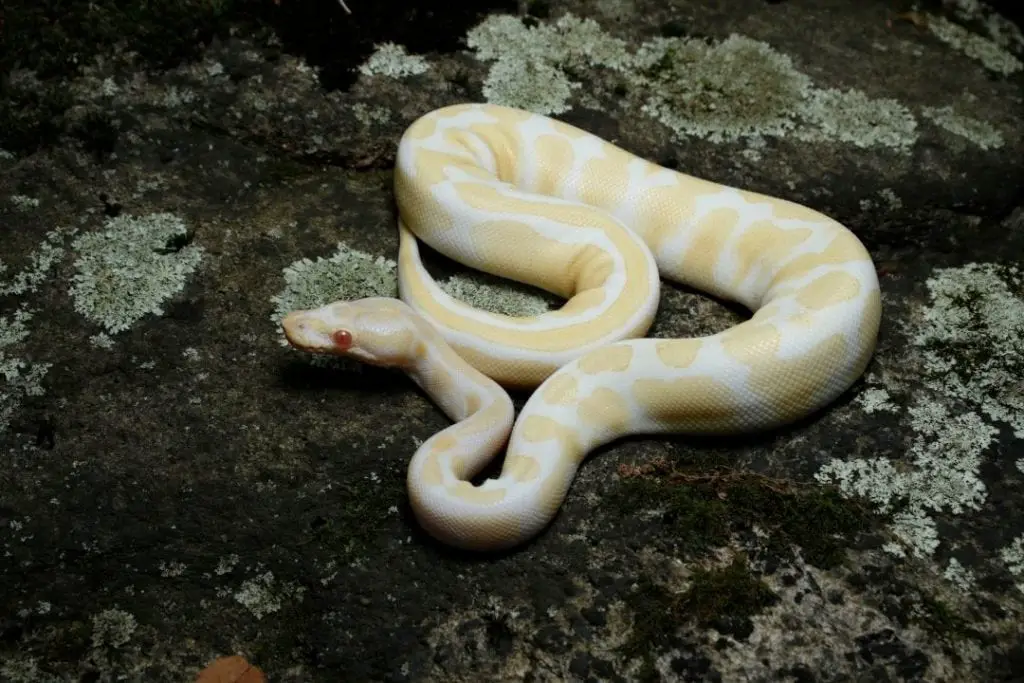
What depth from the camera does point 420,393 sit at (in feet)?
12.9

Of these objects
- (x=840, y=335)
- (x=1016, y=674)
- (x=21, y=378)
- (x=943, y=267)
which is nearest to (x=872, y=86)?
A: (x=943, y=267)

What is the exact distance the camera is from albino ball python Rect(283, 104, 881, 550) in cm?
355

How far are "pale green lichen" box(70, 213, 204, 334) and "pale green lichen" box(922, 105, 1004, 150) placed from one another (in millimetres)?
4194

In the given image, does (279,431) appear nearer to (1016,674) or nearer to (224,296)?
(224,296)

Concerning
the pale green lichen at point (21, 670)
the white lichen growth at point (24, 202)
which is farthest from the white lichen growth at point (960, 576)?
the white lichen growth at point (24, 202)

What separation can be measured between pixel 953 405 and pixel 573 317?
5.39 feet

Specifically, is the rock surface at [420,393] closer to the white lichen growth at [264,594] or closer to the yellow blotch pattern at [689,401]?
the white lichen growth at [264,594]

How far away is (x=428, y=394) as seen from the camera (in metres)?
3.90

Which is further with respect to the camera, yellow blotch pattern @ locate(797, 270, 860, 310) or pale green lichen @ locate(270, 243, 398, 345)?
pale green lichen @ locate(270, 243, 398, 345)

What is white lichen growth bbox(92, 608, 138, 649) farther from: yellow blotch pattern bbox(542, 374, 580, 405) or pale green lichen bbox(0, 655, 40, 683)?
yellow blotch pattern bbox(542, 374, 580, 405)

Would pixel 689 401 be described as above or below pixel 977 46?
below

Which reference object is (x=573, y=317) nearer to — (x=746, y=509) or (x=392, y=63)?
(x=746, y=509)

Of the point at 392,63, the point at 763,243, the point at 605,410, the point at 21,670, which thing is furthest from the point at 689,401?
the point at 392,63

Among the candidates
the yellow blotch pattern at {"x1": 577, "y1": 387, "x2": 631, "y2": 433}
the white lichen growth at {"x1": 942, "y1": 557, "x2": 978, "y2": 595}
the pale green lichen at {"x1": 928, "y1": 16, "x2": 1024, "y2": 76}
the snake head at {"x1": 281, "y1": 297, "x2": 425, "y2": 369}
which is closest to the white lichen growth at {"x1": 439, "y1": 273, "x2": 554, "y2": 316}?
the snake head at {"x1": 281, "y1": 297, "x2": 425, "y2": 369}
